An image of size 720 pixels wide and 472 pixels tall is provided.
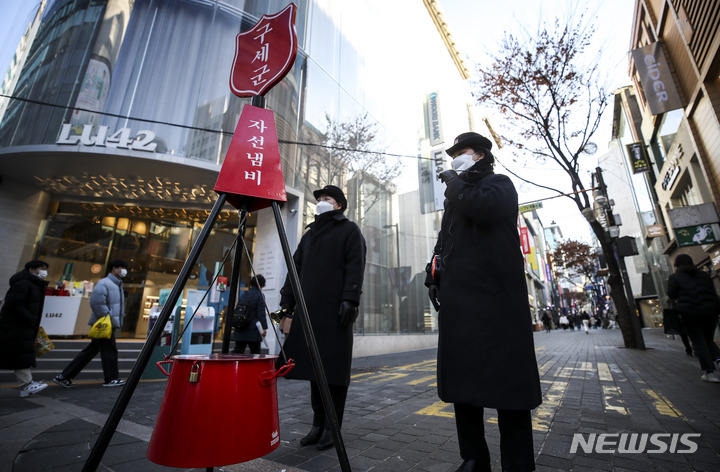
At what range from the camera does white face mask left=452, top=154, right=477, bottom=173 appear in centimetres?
209

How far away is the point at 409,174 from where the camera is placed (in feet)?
50.6

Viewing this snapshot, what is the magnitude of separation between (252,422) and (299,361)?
1.08 meters

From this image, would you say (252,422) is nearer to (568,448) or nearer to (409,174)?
(568,448)

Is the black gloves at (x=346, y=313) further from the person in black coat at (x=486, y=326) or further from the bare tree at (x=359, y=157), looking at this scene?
the bare tree at (x=359, y=157)

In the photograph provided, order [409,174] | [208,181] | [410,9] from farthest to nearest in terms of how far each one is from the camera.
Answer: [410,9] → [409,174] → [208,181]

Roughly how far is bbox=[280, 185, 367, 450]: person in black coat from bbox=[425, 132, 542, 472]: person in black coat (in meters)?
0.93

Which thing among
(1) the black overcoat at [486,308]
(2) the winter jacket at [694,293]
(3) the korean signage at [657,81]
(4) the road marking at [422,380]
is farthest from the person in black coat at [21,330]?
(3) the korean signage at [657,81]

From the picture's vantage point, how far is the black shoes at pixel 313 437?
2.49m

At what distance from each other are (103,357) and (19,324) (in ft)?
4.10

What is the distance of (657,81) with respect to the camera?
10.4 m

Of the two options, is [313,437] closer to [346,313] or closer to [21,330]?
[346,313]

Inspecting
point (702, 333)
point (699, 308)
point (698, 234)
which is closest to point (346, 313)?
point (699, 308)

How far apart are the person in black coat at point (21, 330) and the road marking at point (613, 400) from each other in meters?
6.92

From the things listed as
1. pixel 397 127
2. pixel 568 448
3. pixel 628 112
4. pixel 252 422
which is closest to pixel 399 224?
pixel 397 127
